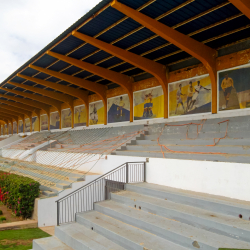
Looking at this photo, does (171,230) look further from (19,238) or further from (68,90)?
(68,90)

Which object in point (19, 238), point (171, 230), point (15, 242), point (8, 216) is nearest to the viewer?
point (171, 230)

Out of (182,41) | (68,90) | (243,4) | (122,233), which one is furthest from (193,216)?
(68,90)

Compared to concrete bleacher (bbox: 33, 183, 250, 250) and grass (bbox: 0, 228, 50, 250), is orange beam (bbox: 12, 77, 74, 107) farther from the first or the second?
concrete bleacher (bbox: 33, 183, 250, 250)

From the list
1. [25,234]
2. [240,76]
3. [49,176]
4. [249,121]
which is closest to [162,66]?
[240,76]

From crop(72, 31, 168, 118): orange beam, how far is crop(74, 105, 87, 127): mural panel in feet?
36.3

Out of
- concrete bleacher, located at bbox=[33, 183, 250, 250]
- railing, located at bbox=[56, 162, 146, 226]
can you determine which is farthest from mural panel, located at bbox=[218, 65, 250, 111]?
concrete bleacher, located at bbox=[33, 183, 250, 250]

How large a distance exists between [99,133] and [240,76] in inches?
454

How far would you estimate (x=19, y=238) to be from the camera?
27.7ft

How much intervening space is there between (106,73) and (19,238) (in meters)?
11.5

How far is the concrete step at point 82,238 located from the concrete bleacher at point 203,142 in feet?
13.6

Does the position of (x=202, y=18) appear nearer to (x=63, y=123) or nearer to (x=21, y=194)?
(x=21, y=194)

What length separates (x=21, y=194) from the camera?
10516 millimetres

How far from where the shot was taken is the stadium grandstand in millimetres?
6480

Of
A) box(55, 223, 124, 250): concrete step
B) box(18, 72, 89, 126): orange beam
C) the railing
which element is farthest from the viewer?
box(18, 72, 89, 126): orange beam
